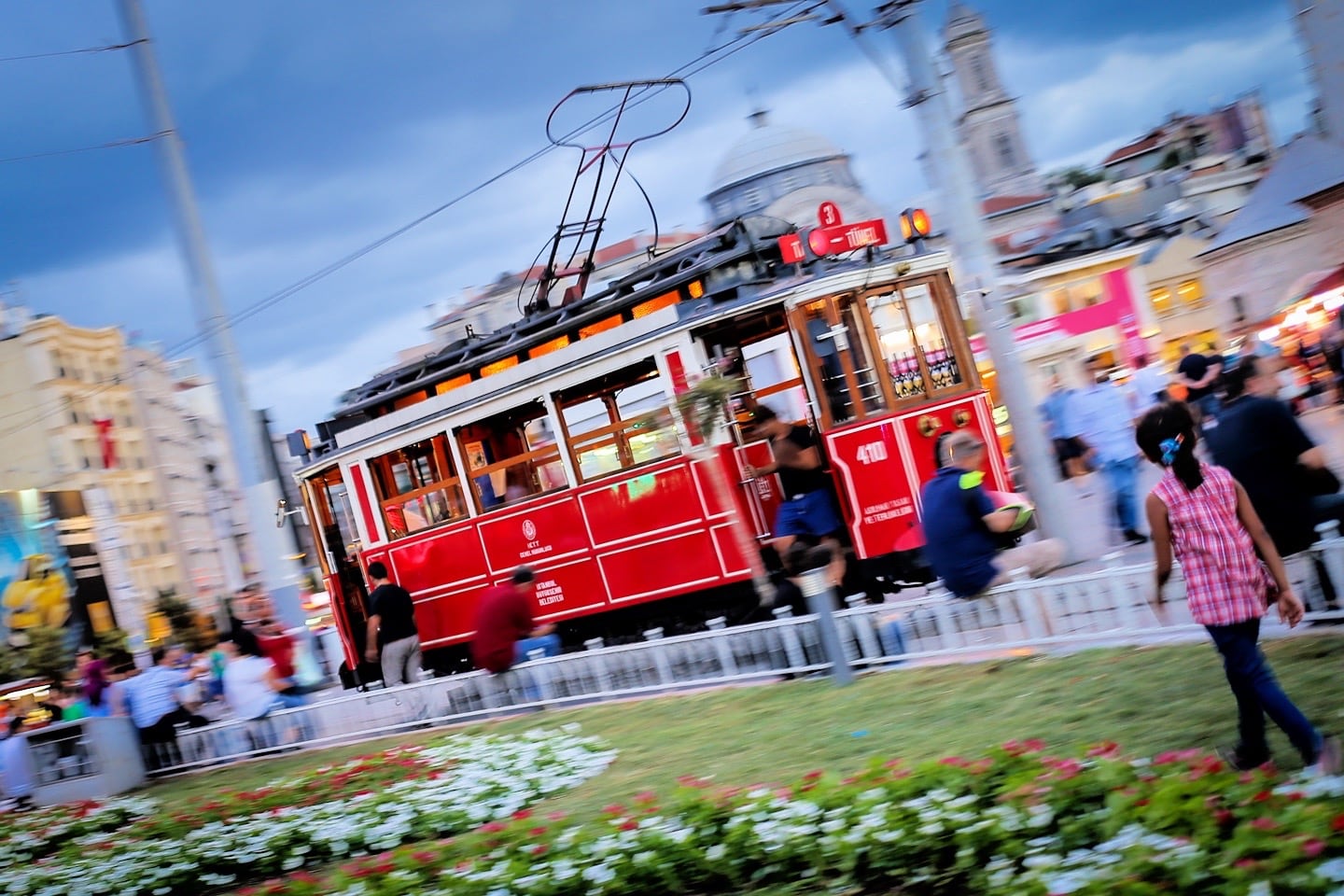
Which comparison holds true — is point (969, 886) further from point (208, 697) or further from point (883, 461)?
point (208, 697)

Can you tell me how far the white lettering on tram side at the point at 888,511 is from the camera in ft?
38.4

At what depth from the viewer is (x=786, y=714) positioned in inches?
349

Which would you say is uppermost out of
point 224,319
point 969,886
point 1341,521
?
point 224,319

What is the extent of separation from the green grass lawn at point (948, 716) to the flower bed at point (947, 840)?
27.7 inches

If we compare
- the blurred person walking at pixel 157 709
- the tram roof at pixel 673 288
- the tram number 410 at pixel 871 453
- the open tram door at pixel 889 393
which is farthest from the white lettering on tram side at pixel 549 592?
the blurred person walking at pixel 157 709

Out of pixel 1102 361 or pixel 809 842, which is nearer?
pixel 809 842

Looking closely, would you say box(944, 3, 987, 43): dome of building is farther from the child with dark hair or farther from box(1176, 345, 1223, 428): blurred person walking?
the child with dark hair

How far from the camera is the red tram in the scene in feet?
39.4

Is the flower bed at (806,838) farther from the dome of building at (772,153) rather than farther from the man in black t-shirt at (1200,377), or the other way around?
the dome of building at (772,153)

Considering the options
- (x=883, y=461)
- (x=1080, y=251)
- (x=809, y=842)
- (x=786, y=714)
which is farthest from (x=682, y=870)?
(x=1080, y=251)

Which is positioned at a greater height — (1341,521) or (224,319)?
(224,319)

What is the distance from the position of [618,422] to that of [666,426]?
2.25ft

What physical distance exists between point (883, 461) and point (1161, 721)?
219 inches

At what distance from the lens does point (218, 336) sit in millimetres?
14062
